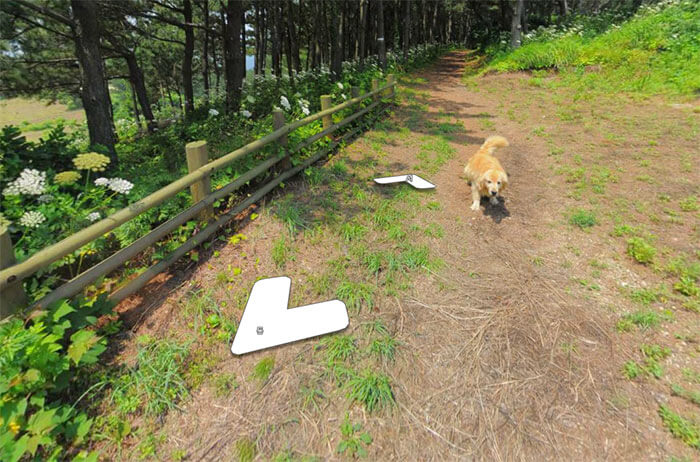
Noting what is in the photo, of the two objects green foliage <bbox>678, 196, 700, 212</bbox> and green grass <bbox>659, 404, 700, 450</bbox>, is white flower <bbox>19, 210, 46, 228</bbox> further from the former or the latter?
green foliage <bbox>678, 196, 700, 212</bbox>

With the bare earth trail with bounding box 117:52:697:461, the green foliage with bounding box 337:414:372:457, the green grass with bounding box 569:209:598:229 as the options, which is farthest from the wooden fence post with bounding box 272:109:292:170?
the green grass with bounding box 569:209:598:229

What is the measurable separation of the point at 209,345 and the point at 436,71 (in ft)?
65.0

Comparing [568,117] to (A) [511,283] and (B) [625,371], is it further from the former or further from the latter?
(B) [625,371]

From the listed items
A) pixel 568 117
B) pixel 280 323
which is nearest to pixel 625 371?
pixel 280 323

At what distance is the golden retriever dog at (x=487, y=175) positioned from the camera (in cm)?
439

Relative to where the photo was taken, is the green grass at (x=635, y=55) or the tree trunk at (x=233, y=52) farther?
the green grass at (x=635, y=55)

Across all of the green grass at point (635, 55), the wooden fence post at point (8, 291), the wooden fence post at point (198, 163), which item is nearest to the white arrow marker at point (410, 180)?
the wooden fence post at point (198, 163)

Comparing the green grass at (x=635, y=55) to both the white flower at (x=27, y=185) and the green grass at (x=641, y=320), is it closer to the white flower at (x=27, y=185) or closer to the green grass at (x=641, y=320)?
the green grass at (x=641, y=320)

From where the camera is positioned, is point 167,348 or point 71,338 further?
point 167,348

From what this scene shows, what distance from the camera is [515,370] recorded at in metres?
2.56

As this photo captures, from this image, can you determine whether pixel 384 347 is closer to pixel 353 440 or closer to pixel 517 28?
pixel 353 440

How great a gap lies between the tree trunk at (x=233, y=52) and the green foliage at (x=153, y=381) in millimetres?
6388

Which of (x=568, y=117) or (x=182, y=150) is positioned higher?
(x=568, y=117)

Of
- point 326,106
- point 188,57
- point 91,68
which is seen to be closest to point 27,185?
point 91,68
